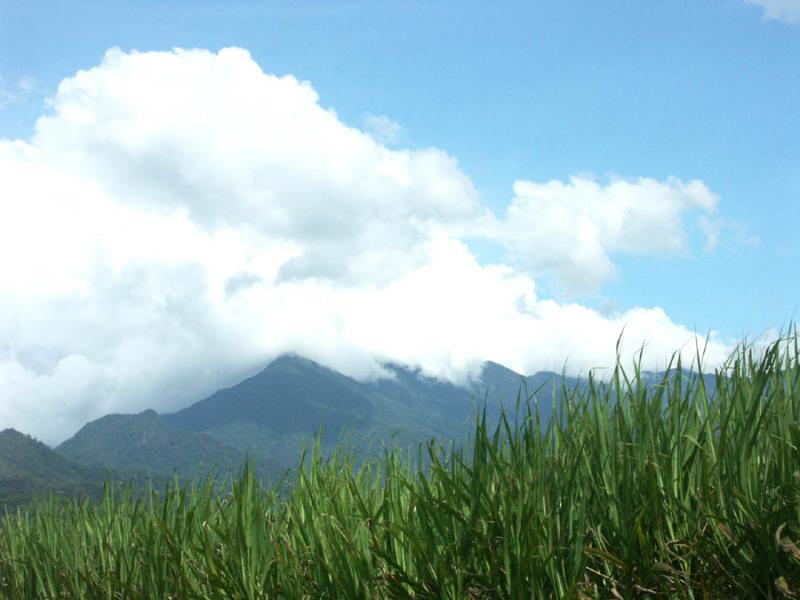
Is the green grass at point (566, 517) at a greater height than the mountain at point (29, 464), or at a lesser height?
greater

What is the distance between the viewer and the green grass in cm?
256

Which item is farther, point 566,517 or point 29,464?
point 29,464

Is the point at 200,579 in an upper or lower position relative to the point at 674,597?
lower

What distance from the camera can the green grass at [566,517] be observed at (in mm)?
2557

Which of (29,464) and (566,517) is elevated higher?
(566,517)

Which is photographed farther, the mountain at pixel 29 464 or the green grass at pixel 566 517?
the mountain at pixel 29 464

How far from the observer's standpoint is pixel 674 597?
2477 mm

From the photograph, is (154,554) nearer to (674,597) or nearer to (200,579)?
(200,579)

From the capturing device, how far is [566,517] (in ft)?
9.03

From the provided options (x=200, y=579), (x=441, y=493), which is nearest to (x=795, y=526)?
(x=441, y=493)

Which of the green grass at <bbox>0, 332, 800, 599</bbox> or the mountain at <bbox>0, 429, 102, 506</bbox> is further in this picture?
the mountain at <bbox>0, 429, 102, 506</bbox>

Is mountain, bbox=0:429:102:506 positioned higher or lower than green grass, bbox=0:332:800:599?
lower

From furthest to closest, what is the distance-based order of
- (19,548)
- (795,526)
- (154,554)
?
(19,548), (154,554), (795,526)

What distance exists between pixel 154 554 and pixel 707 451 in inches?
104
